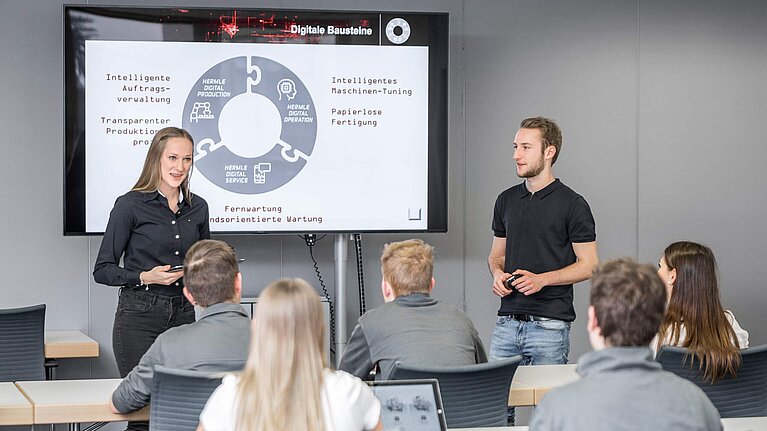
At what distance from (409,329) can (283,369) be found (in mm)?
1056

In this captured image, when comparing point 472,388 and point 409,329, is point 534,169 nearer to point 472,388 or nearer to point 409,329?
point 409,329

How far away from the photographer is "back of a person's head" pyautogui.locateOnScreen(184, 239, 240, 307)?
9.65ft

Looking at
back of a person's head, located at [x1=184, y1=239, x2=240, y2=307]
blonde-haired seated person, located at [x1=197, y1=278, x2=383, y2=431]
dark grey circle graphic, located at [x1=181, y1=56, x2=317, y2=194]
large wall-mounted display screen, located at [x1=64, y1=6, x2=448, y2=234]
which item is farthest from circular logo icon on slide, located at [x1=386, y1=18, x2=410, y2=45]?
blonde-haired seated person, located at [x1=197, y1=278, x2=383, y2=431]

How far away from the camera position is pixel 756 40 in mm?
6152

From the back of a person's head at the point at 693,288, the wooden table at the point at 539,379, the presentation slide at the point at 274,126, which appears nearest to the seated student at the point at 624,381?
the wooden table at the point at 539,379

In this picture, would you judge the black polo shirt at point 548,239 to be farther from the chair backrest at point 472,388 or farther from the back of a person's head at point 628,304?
the back of a person's head at point 628,304

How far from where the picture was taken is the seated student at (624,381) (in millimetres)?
1860

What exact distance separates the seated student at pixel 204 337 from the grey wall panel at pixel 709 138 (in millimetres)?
3738

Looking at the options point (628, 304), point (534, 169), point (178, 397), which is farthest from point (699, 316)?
point (178, 397)

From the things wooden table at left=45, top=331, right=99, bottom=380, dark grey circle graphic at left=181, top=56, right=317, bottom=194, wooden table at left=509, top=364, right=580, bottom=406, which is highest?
dark grey circle graphic at left=181, top=56, right=317, bottom=194

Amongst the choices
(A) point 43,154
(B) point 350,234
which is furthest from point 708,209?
(A) point 43,154

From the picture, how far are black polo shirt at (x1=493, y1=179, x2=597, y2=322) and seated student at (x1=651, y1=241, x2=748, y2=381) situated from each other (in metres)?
0.76

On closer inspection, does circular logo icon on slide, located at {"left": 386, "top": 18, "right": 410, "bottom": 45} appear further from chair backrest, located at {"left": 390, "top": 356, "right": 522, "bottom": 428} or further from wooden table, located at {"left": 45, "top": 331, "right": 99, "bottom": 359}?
chair backrest, located at {"left": 390, "top": 356, "right": 522, "bottom": 428}

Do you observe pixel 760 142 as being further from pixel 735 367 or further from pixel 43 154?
pixel 43 154
